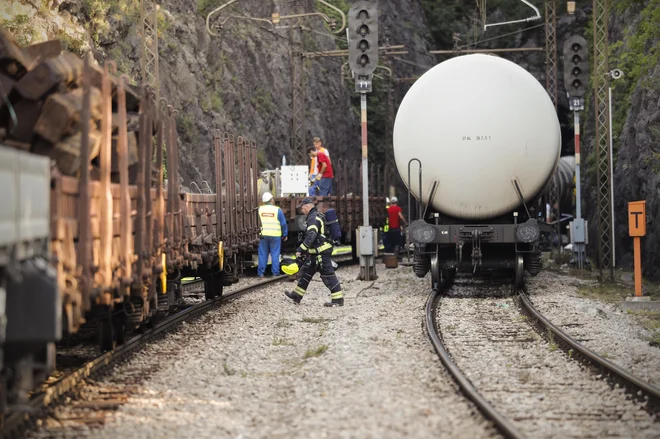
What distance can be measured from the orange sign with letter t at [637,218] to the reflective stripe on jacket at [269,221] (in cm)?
771

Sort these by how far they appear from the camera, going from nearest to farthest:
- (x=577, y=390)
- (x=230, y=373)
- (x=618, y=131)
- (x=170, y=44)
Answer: (x=577, y=390), (x=230, y=373), (x=618, y=131), (x=170, y=44)

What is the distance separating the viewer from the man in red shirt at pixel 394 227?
2931cm

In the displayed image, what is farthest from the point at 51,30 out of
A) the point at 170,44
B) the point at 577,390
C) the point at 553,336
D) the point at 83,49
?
the point at 577,390

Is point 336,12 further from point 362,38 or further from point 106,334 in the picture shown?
point 106,334

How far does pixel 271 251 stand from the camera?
20750 mm

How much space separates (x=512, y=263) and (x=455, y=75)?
3479 mm

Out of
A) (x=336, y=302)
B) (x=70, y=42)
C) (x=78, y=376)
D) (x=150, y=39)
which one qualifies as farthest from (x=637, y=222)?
(x=70, y=42)

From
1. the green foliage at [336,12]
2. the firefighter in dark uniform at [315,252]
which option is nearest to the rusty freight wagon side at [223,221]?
the firefighter in dark uniform at [315,252]

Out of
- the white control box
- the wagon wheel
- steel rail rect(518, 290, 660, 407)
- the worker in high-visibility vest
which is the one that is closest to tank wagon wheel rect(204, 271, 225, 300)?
the worker in high-visibility vest

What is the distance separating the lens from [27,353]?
19.2 feet

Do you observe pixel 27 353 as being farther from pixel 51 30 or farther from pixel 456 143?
pixel 51 30

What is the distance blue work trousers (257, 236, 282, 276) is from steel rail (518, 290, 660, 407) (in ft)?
28.0

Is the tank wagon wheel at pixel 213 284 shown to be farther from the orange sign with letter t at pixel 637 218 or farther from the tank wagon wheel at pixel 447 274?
the orange sign with letter t at pixel 637 218

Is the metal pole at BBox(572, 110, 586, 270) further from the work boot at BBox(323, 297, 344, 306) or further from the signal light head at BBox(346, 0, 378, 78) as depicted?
the work boot at BBox(323, 297, 344, 306)
